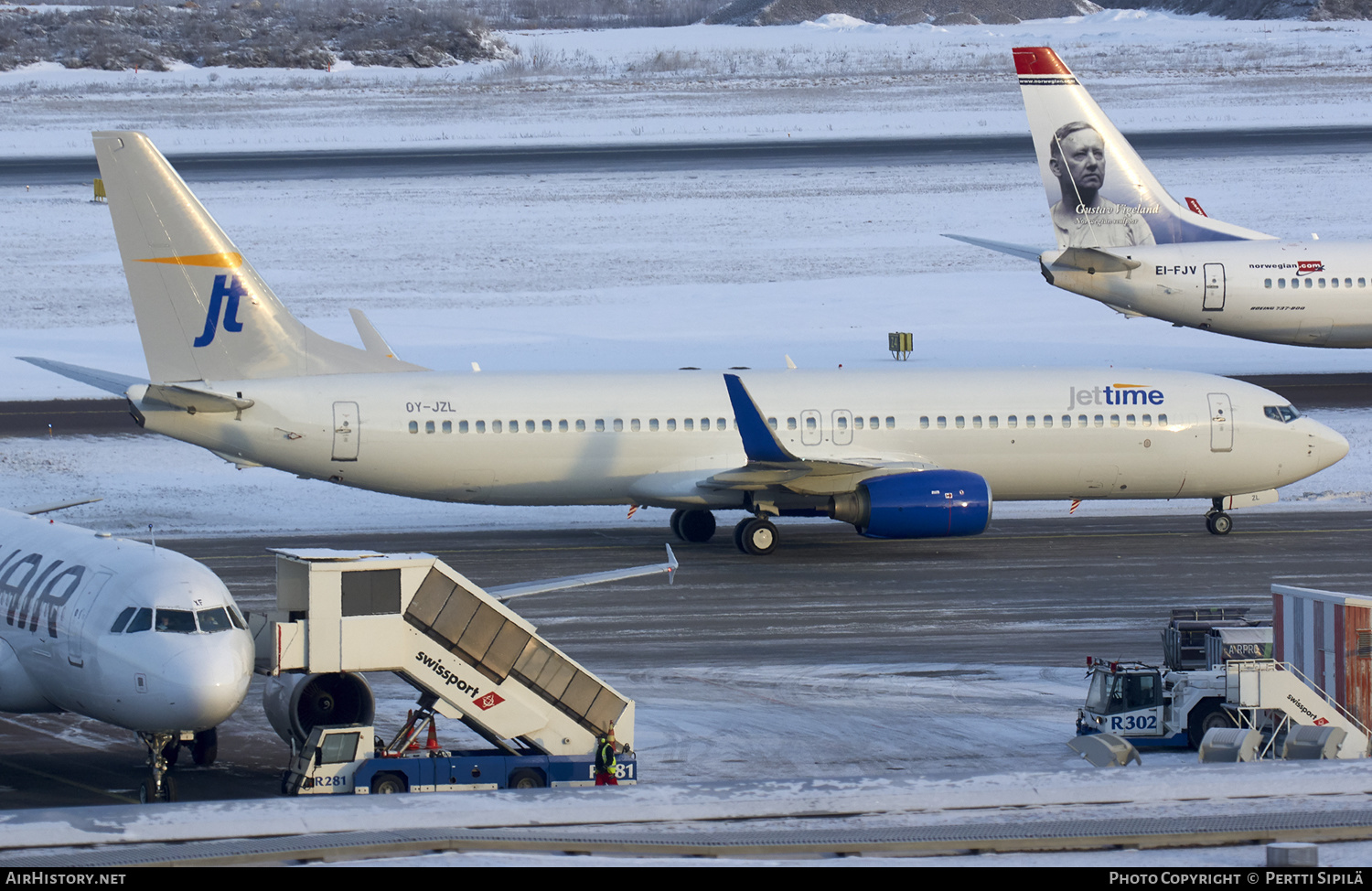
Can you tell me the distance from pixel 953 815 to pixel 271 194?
71.1 metres

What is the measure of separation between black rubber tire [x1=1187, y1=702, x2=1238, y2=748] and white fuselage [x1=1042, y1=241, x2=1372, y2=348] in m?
33.2

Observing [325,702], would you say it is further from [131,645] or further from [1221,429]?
[1221,429]

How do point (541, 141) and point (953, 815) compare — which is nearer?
point (953, 815)

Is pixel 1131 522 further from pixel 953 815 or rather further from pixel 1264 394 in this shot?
pixel 953 815

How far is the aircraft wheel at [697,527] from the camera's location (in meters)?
41.6

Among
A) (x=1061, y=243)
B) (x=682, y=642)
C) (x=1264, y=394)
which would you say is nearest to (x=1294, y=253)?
(x=1061, y=243)

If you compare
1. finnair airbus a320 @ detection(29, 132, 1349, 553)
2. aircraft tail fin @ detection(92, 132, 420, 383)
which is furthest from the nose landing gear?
aircraft tail fin @ detection(92, 132, 420, 383)

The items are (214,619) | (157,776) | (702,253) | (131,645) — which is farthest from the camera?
(702,253)

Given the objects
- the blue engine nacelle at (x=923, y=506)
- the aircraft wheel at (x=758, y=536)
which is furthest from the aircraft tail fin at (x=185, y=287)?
the blue engine nacelle at (x=923, y=506)

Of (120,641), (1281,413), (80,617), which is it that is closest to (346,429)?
(80,617)

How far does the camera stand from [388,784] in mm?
22000

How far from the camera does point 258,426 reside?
37281 millimetres

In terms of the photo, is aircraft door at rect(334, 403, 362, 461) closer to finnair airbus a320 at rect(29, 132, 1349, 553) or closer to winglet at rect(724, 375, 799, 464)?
finnair airbus a320 at rect(29, 132, 1349, 553)

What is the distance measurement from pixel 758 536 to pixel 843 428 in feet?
10.4
